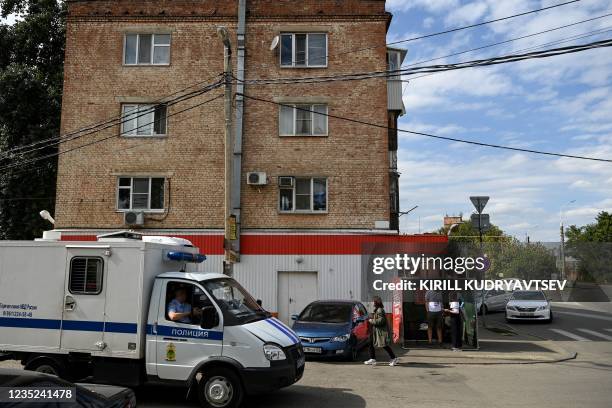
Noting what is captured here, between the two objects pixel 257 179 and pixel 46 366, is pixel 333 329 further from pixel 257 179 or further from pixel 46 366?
pixel 257 179

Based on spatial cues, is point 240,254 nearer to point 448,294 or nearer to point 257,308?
point 448,294

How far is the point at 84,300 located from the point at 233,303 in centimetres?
241

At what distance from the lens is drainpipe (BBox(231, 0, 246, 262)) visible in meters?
18.6

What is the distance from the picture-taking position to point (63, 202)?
62.6 feet

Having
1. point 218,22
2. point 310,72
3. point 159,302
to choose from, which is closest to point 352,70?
point 310,72

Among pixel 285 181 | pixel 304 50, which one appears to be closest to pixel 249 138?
pixel 285 181

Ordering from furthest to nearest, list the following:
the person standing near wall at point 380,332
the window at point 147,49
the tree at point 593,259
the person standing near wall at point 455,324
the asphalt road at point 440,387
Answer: the tree at point 593,259
the window at point 147,49
the person standing near wall at point 455,324
the person standing near wall at point 380,332
the asphalt road at point 440,387

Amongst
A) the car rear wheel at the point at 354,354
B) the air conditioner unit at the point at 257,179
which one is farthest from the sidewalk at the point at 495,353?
the air conditioner unit at the point at 257,179

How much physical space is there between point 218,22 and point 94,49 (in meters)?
4.72

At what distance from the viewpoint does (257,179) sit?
60.9 ft

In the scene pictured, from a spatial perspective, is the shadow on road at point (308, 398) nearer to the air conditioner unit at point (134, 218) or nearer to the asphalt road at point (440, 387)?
the asphalt road at point (440, 387)

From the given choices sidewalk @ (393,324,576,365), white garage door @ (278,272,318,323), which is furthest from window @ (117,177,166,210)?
sidewalk @ (393,324,576,365)

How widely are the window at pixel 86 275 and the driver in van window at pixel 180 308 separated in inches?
49.1

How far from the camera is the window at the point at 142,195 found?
19.1m
